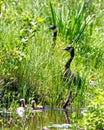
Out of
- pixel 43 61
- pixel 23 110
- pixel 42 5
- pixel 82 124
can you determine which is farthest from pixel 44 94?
pixel 42 5

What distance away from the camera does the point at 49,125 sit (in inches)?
257

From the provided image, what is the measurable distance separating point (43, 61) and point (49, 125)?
6.68 feet

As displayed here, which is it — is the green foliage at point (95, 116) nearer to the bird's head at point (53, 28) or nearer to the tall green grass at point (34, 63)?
the tall green grass at point (34, 63)

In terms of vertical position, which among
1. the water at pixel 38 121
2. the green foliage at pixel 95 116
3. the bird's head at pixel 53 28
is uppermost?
the bird's head at pixel 53 28

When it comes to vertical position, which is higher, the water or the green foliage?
the green foliage

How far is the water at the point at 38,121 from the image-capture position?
6298mm

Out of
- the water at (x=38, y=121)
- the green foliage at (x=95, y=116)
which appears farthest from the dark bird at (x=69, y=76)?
the green foliage at (x=95, y=116)

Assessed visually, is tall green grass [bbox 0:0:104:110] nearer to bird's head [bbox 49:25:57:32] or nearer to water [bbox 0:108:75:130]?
bird's head [bbox 49:25:57:32]

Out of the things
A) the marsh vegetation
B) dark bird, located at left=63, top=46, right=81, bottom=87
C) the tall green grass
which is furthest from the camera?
dark bird, located at left=63, top=46, right=81, bottom=87

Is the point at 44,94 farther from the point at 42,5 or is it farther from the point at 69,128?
the point at 42,5

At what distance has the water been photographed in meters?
6.30

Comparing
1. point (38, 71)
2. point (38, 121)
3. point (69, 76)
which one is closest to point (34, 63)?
point (38, 71)

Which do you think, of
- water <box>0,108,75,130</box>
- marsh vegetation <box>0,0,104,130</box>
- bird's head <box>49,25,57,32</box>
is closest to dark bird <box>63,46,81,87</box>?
marsh vegetation <box>0,0,104,130</box>

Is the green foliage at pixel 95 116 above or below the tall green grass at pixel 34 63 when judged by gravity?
below
